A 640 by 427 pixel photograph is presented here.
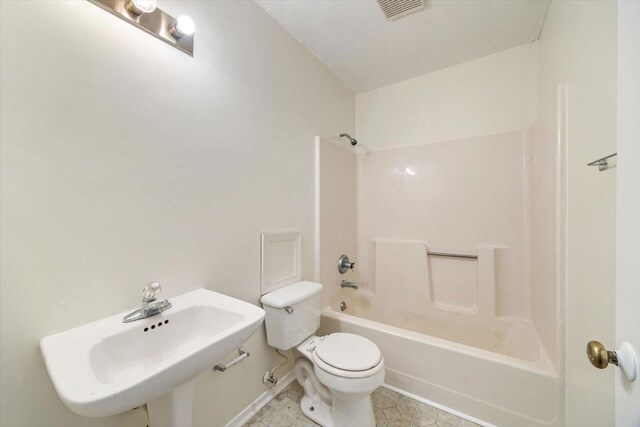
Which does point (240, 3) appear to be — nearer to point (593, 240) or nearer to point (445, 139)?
point (445, 139)

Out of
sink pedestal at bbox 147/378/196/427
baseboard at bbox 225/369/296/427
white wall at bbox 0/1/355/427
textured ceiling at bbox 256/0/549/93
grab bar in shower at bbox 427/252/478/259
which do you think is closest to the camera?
white wall at bbox 0/1/355/427

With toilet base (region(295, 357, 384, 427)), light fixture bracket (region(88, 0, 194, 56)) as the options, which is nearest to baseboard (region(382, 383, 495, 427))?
toilet base (region(295, 357, 384, 427))

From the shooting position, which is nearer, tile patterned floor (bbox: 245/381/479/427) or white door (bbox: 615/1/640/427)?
white door (bbox: 615/1/640/427)

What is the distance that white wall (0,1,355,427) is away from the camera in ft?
2.23

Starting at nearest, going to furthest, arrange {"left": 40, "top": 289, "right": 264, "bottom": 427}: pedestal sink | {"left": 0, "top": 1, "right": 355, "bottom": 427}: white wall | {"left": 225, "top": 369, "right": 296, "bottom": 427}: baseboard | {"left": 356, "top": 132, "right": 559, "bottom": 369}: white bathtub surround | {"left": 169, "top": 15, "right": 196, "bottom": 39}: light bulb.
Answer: {"left": 40, "top": 289, "right": 264, "bottom": 427}: pedestal sink < {"left": 0, "top": 1, "right": 355, "bottom": 427}: white wall < {"left": 169, "top": 15, "right": 196, "bottom": 39}: light bulb < {"left": 225, "top": 369, "right": 296, "bottom": 427}: baseboard < {"left": 356, "top": 132, "right": 559, "bottom": 369}: white bathtub surround

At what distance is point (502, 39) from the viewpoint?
168 cm

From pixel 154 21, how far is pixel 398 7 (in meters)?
1.29

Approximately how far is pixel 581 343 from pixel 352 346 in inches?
38.2

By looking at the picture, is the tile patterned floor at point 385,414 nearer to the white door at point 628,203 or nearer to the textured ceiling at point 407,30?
the white door at point 628,203

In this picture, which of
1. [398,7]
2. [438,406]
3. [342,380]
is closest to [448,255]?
[438,406]

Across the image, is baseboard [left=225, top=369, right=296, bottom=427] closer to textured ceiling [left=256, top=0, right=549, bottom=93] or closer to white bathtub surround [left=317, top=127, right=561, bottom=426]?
white bathtub surround [left=317, top=127, right=561, bottom=426]

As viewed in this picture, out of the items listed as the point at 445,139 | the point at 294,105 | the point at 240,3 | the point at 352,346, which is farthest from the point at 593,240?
the point at 240,3

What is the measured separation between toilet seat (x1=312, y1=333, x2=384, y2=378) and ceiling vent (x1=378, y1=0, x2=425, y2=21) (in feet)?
6.37

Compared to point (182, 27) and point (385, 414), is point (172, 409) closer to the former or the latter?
point (385, 414)
